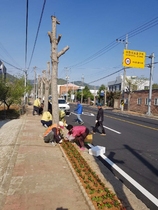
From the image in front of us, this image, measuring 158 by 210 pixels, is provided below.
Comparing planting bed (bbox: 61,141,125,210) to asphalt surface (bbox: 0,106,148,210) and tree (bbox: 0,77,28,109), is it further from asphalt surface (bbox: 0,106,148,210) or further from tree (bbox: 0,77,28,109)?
tree (bbox: 0,77,28,109)

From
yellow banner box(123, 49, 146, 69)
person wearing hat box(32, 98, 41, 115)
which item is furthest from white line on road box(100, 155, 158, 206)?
yellow banner box(123, 49, 146, 69)

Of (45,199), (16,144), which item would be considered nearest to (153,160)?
(45,199)

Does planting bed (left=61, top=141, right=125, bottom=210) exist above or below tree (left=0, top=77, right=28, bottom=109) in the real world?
below

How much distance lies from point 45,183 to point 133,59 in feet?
76.7

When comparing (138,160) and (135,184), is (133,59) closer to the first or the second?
(138,160)

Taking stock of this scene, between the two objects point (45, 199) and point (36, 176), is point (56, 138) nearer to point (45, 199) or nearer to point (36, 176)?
point (36, 176)

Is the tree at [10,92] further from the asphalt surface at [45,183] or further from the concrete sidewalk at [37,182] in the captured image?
the asphalt surface at [45,183]

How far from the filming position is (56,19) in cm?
986

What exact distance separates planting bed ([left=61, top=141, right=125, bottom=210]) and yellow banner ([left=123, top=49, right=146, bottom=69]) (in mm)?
21003

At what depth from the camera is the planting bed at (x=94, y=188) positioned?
11.3 feet

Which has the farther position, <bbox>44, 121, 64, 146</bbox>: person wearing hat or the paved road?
<bbox>44, 121, 64, 146</bbox>: person wearing hat

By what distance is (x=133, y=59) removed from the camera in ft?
82.3

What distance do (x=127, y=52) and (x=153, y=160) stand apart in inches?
812

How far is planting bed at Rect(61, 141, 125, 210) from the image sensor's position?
3448mm
